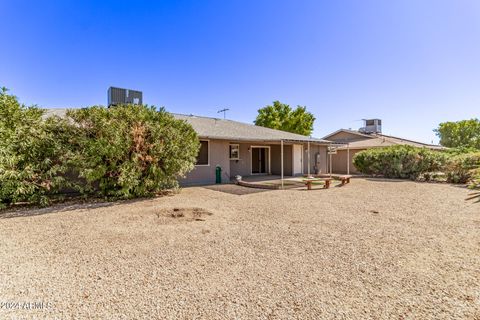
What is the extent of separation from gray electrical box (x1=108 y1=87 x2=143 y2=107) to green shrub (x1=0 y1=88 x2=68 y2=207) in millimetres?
7399

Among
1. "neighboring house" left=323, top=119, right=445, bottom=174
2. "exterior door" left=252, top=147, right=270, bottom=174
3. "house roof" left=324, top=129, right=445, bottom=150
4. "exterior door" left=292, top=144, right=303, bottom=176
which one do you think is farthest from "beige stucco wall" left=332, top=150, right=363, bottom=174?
"exterior door" left=252, top=147, right=270, bottom=174

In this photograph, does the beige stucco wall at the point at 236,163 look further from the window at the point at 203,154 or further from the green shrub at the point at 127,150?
the green shrub at the point at 127,150

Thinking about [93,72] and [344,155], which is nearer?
[93,72]

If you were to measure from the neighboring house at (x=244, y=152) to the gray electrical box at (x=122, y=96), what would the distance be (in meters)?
2.89

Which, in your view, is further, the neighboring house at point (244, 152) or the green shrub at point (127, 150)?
the neighboring house at point (244, 152)

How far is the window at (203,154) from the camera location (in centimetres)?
1294

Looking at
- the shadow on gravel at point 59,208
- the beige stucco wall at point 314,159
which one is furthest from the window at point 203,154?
the beige stucco wall at point 314,159

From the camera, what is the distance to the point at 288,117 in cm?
3575

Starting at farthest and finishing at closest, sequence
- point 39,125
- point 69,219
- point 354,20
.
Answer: point 354,20 → point 39,125 → point 69,219

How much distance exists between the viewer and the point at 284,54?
15.3 meters

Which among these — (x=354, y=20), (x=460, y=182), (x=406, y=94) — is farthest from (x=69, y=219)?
(x=406, y=94)

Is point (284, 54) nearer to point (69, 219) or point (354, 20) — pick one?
point (354, 20)

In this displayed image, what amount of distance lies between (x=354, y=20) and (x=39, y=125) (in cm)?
1421

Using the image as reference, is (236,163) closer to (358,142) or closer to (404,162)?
(404,162)
